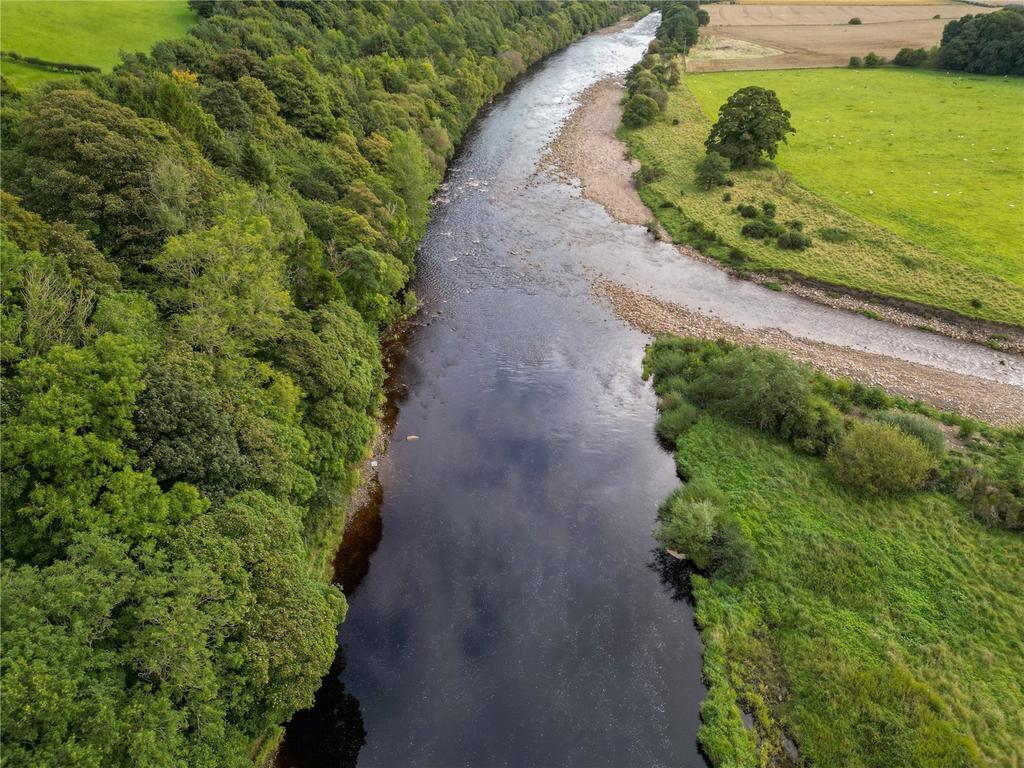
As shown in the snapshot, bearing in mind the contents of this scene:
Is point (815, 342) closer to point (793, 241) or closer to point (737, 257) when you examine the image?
point (737, 257)

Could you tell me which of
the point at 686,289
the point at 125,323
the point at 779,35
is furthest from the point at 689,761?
the point at 779,35

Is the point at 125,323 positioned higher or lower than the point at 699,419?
higher

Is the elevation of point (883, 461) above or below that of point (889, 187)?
below

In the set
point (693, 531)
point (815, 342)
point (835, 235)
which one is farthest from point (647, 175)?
point (693, 531)

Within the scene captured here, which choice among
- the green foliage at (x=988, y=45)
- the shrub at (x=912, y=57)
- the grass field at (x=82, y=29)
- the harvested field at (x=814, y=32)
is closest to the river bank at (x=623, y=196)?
the harvested field at (x=814, y=32)

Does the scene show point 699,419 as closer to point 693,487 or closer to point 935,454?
point 693,487

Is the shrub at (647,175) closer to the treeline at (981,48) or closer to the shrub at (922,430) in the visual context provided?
the shrub at (922,430)
